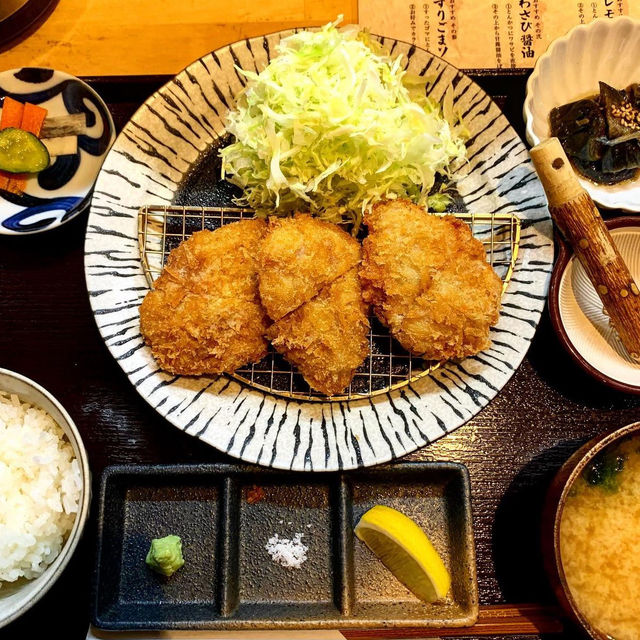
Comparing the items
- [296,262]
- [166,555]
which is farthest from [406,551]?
[296,262]

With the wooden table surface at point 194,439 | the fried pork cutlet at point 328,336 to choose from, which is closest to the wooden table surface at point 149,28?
the wooden table surface at point 194,439

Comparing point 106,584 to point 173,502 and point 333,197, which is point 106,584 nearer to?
point 173,502

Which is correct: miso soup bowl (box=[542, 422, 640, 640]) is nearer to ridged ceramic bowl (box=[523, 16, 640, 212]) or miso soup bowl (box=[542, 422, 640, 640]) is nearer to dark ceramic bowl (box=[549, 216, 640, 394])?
dark ceramic bowl (box=[549, 216, 640, 394])

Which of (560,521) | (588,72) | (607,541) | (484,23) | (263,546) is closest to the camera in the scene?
(560,521)

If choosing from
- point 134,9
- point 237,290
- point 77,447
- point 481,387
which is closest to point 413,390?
point 481,387

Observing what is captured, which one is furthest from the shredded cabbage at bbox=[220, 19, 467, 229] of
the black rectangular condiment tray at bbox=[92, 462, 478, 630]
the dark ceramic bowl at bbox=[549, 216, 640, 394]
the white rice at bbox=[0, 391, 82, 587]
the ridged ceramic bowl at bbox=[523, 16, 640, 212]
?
the white rice at bbox=[0, 391, 82, 587]

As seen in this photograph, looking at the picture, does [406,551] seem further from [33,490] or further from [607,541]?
[33,490]
